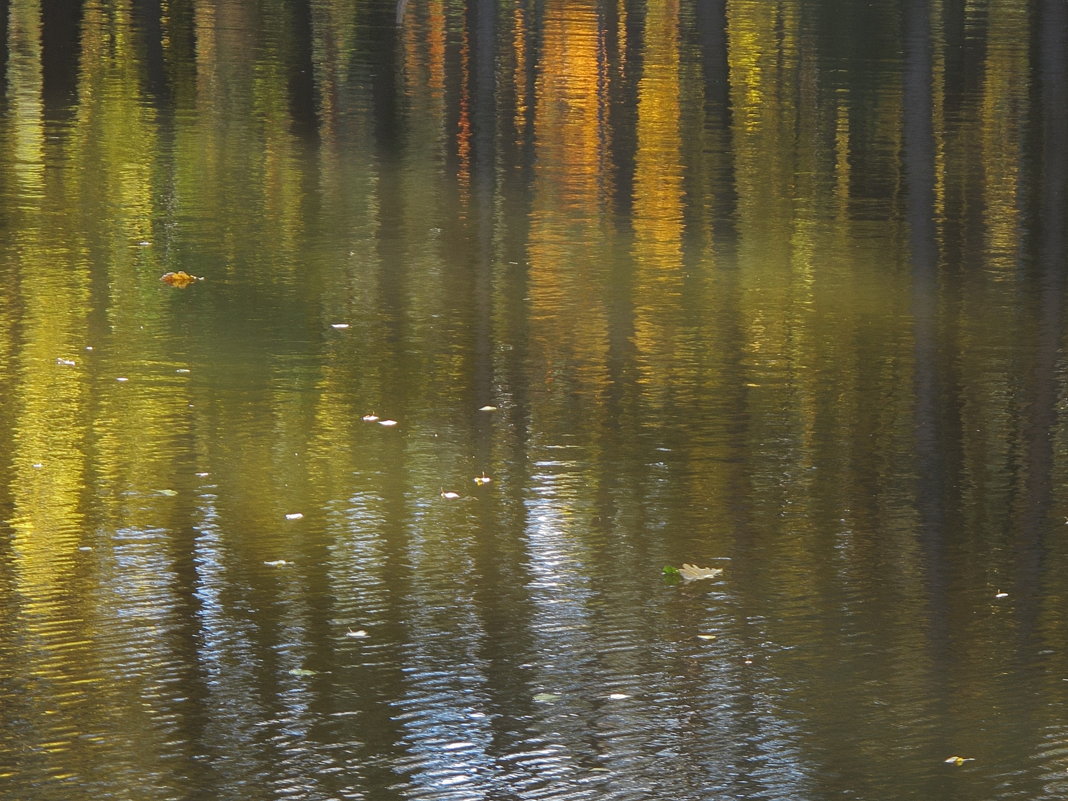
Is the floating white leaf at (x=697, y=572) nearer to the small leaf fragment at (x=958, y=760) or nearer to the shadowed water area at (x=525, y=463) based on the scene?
the shadowed water area at (x=525, y=463)

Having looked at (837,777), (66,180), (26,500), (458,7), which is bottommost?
(837,777)

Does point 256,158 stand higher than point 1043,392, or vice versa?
point 256,158

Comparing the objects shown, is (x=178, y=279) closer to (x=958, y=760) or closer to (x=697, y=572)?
(x=697, y=572)

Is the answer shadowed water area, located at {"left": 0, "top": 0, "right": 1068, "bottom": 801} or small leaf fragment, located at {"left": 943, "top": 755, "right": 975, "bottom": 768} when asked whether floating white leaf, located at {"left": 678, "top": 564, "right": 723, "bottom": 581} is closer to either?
shadowed water area, located at {"left": 0, "top": 0, "right": 1068, "bottom": 801}

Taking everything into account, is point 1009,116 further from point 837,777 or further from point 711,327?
point 837,777

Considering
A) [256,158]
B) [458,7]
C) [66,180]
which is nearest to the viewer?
[66,180]

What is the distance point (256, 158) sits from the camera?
1541cm

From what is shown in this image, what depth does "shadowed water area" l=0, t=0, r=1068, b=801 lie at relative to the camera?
18.1 ft

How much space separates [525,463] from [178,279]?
12.8ft

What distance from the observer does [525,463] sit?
8086 millimetres

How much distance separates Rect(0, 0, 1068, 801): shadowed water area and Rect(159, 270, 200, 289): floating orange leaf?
92 mm

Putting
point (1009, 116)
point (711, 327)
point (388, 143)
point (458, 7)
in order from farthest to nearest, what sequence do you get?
point (458, 7) < point (1009, 116) < point (388, 143) < point (711, 327)

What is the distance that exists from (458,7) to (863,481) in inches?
950

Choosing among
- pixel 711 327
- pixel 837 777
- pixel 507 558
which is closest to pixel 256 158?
pixel 711 327
